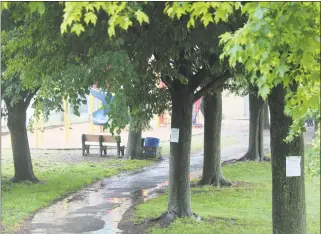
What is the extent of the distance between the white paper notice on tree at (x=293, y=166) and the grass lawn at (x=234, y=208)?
0.22m

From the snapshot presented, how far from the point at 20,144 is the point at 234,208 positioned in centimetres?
655

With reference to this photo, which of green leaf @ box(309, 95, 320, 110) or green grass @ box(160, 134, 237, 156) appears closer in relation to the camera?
green leaf @ box(309, 95, 320, 110)

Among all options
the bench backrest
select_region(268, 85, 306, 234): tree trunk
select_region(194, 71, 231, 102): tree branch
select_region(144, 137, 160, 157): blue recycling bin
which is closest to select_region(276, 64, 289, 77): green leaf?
select_region(268, 85, 306, 234): tree trunk

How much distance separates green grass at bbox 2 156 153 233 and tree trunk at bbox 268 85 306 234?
495 cm

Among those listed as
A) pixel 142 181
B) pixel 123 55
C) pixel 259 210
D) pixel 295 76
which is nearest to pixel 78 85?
pixel 123 55

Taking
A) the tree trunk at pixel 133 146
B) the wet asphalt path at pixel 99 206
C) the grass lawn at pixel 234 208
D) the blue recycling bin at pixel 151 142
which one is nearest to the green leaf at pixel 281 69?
the grass lawn at pixel 234 208

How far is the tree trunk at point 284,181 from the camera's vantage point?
7.18 metres

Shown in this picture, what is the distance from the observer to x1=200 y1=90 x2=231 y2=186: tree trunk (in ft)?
48.4

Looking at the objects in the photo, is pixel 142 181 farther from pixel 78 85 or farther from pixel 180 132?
pixel 78 85

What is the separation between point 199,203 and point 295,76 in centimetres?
788

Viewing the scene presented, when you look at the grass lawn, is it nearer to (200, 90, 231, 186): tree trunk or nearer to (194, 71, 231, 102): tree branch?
(200, 90, 231, 186): tree trunk

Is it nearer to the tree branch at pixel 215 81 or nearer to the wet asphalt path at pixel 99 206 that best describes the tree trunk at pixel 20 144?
the wet asphalt path at pixel 99 206

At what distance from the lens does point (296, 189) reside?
23.6 ft

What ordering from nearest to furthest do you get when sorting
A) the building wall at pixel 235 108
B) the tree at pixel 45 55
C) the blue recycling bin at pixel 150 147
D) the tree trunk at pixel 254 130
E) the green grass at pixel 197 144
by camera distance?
the tree at pixel 45 55 < the tree trunk at pixel 254 130 < the blue recycling bin at pixel 150 147 < the green grass at pixel 197 144 < the building wall at pixel 235 108
